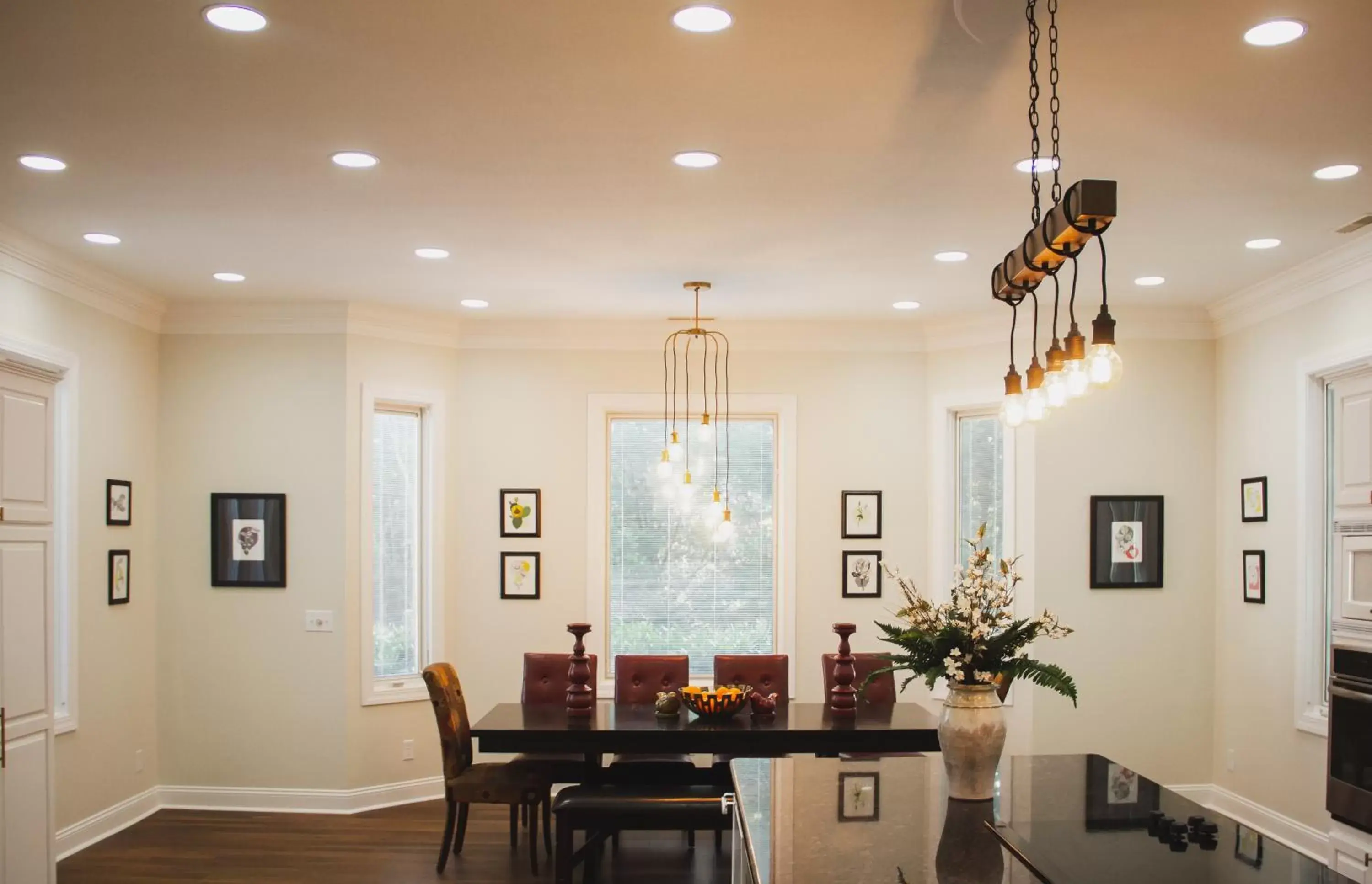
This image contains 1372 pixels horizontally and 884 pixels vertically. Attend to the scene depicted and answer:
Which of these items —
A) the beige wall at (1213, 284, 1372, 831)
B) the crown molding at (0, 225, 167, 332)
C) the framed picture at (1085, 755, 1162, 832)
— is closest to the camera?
the framed picture at (1085, 755, 1162, 832)

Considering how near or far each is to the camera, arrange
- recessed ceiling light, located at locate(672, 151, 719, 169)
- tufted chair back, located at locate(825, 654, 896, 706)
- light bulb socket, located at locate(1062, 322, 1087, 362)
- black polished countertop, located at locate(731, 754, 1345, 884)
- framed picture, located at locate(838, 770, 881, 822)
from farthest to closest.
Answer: tufted chair back, located at locate(825, 654, 896, 706) < recessed ceiling light, located at locate(672, 151, 719, 169) < framed picture, located at locate(838, 770, 881, 822) < light bulb socket, located at locate(1062, 322, 1087, 362) < black polished countertop, located at locate(731, 754, 1345, 884)

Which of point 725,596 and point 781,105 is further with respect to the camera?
point 725,596

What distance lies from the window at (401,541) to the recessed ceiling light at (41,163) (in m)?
2.86

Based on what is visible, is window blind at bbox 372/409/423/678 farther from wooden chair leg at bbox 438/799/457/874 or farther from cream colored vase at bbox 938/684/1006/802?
cream colored vase at bbox 938/684/1006/802

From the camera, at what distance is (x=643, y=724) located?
556 cm

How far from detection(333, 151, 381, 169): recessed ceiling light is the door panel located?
196 cm

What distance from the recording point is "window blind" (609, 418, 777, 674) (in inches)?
304

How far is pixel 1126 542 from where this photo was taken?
6996 mm

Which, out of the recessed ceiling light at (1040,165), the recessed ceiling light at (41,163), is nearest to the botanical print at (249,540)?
the recessed ceiling light at (41,163)

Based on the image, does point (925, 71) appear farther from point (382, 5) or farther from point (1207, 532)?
point (1207, 532)

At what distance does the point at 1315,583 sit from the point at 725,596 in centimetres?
342

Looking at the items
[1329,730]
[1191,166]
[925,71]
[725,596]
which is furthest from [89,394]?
[1329,730]

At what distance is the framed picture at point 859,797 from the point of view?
3.11 m

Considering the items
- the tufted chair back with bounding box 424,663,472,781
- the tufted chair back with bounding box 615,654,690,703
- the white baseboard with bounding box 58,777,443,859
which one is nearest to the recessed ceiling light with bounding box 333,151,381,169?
the tufted chair back with bounding box 424,663,472,781
